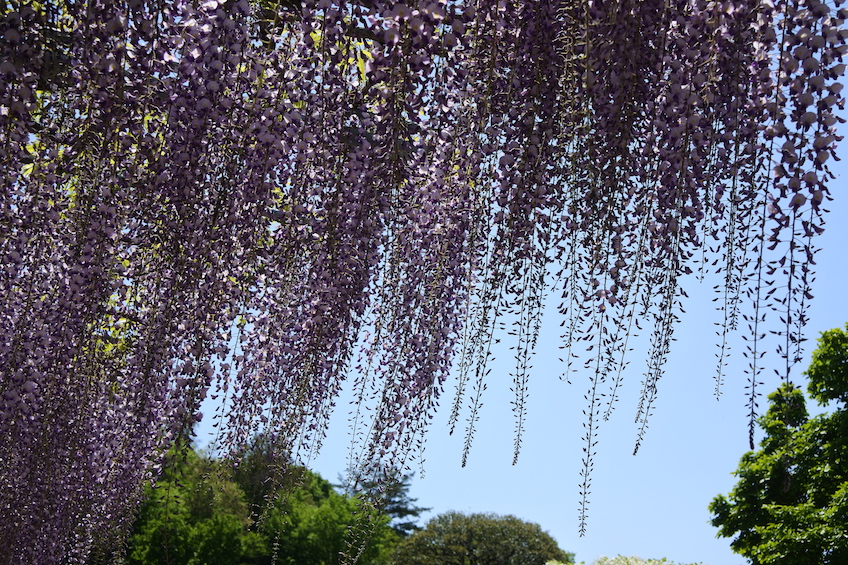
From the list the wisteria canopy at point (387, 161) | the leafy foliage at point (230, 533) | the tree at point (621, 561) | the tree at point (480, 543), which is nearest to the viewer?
the wisteria canopy at point (387, 161)

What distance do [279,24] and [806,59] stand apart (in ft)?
10.1

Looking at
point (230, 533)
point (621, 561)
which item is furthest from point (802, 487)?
point (230, 533)

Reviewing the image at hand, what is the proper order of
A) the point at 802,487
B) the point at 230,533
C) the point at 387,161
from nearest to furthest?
the point at 387,161
the point at 802,487
the point at 230,533

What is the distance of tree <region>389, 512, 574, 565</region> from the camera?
649 inches

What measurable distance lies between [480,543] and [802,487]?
226 inches

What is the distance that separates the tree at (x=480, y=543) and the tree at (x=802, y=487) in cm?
333

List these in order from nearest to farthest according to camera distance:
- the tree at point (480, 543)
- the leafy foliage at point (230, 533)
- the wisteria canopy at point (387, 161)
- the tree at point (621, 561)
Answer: the wisteria canopy at point (387, 161) < the tree at point (621, 561) < the tree at point (480, 543) < the leafy foliage at point (230, 533)

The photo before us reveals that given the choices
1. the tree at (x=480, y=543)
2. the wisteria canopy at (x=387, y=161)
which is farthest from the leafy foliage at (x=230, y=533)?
the wisteria canopy at (x=387, y=161)

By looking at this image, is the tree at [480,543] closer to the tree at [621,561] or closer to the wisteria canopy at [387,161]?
the tree at [621,561]

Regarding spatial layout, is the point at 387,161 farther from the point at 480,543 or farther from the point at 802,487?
the point at 480,543

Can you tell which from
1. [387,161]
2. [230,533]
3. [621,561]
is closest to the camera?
[387,161]

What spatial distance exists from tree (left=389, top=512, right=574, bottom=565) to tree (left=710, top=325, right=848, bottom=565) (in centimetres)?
333

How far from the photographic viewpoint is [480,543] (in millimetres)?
16578

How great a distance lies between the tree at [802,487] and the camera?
12367 millimetres
